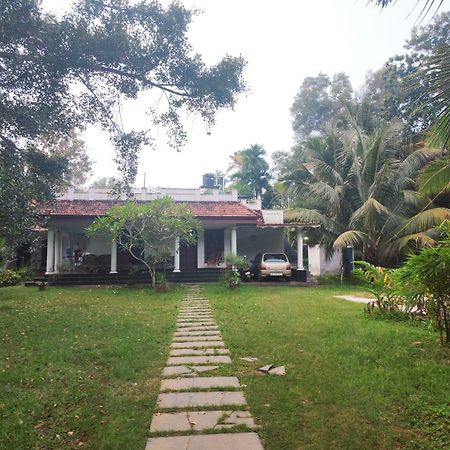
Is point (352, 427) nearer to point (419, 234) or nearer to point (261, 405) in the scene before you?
point (261, 405)

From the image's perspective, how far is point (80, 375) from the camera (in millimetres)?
4641

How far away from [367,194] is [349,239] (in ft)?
9.37

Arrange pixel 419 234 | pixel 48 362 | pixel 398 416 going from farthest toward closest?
pixel 419 234 → pixel 48 362 → pixel 398 416

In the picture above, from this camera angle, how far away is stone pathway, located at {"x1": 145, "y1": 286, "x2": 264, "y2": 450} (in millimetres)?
2979

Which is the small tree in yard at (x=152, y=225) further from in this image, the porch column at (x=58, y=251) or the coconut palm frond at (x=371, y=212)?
the coconut palm frond at (x=371, y=212)

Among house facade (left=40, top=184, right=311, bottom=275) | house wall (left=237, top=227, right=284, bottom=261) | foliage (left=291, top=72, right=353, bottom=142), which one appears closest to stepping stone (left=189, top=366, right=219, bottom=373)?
house facade (left=40, top=184, right=311, bottom=275)

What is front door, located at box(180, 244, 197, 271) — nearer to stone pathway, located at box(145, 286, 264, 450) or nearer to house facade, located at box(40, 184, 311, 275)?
house facade, located at box(40, 184, 311, 275)

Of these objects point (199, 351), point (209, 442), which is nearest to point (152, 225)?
point (199, 351)

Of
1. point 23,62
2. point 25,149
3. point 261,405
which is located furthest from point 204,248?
point 261,405

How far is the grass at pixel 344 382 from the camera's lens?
311 centimetres

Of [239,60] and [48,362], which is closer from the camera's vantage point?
[48,362]

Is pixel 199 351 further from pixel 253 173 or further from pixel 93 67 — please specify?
pixel 253 173

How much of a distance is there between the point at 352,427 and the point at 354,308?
6.85 m

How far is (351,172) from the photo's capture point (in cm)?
1778
